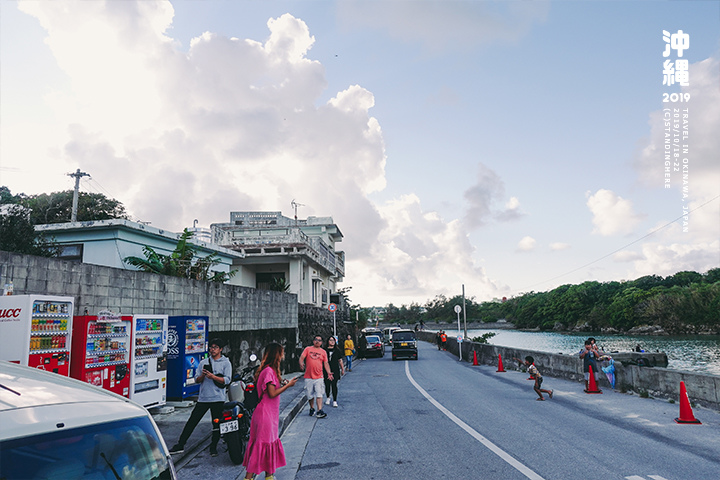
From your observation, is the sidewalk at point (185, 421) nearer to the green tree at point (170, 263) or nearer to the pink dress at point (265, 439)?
the pink dress at point (265, 439)

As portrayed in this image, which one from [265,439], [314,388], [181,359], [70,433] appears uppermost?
[70,433]

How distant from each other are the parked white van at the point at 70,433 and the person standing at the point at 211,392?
4.41 metres

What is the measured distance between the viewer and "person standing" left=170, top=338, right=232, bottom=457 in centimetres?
715

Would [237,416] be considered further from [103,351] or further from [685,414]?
[685,414]

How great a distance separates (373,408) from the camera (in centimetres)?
1151

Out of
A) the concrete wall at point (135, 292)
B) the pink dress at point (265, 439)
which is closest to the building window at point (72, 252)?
the concrete wall at point (135, 292)

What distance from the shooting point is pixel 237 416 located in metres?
6.81

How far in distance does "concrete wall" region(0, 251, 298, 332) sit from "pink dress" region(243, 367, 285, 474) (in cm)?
516

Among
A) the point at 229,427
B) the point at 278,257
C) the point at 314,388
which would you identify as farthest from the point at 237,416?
the point at 278,257

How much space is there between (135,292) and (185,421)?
339cm

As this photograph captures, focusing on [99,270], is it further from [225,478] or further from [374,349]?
[374,349]

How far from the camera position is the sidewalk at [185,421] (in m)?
7.52

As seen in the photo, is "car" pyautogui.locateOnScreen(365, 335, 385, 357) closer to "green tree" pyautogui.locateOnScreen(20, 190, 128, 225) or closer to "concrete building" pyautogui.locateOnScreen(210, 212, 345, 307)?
"concrete building" pyautogui.locateOnScreen(210, 212, 345, 307)

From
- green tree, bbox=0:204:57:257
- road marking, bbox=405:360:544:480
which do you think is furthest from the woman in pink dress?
green tree, bbox=0:204:57:257
